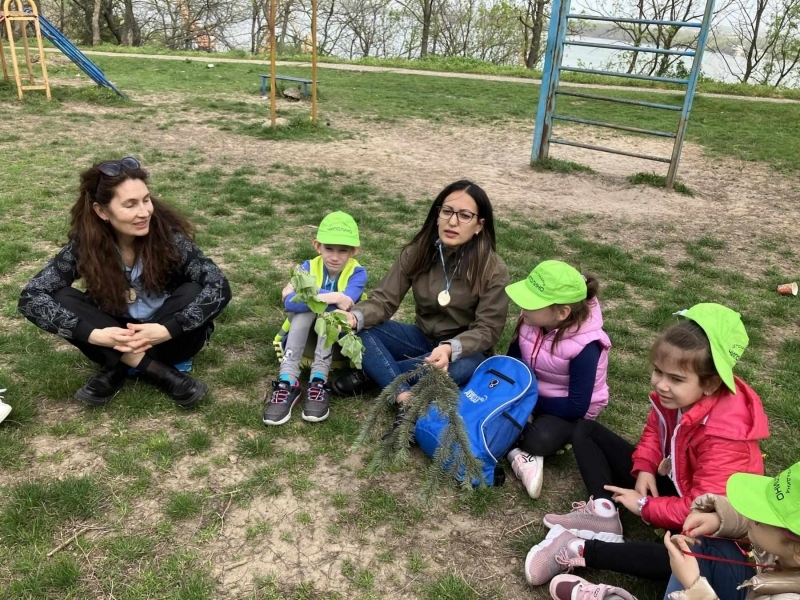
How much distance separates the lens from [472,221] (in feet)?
9.25

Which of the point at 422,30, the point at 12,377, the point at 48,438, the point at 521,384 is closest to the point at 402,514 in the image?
the point at 521,384

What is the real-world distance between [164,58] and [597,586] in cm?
1854

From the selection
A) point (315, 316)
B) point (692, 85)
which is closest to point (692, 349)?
point (315, 316)

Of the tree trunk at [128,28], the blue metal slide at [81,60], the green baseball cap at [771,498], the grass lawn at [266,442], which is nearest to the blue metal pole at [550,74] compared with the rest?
the grass lawn at [266,442]

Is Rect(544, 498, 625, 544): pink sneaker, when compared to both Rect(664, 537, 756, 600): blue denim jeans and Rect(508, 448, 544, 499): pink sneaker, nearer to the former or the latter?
Rect(508, 448, 544, 499): pink sneaker

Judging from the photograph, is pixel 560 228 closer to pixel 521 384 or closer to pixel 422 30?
pixel 521 384

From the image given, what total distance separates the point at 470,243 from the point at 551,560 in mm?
1439

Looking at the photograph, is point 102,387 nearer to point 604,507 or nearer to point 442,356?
point 442,356

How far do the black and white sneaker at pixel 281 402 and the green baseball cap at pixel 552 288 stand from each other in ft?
3.79

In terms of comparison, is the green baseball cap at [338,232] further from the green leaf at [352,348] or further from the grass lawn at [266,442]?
the grass lawn at [266,442]

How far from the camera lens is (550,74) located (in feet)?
25.8

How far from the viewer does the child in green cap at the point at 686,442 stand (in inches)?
79.7

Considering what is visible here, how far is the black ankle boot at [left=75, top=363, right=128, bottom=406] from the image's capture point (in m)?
2.83

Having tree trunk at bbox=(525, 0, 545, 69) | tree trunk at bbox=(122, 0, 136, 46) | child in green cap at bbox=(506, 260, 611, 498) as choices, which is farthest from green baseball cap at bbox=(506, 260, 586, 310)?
tree trunk at bbox=(122, 0, 136, 46)
